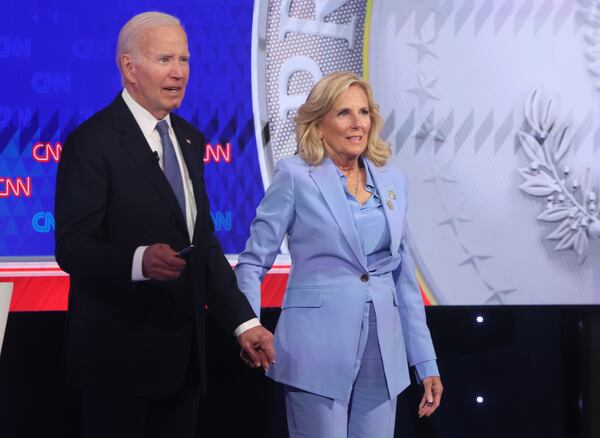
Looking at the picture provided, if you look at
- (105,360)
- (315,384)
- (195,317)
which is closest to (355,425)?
(315,384)

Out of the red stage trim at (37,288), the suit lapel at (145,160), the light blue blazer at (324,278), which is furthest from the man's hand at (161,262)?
the red stage trim at (37,288)

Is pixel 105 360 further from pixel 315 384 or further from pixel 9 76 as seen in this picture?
pixel 9 76

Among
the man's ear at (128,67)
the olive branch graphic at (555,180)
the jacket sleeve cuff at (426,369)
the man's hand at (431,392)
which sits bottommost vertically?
the man's hand at (431,392)

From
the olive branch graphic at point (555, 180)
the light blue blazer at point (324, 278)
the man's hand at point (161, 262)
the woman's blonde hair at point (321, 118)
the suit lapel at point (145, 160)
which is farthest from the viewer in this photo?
the olive branch graphic at point (555, 180)

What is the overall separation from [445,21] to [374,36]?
0.99ft

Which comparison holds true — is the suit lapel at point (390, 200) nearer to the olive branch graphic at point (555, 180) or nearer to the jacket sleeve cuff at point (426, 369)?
the jacket sleeve cuff at point (426, 369)

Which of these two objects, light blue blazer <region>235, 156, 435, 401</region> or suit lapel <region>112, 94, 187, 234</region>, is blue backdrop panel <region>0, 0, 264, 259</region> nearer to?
light blue blazer <region>235, 156, 435, 401</region>

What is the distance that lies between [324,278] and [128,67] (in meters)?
0.77

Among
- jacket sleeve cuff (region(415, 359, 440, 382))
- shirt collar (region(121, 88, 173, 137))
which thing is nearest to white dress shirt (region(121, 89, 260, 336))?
shirt collar (region(121, 88, 173, 137))

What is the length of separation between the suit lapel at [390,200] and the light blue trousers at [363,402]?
0.68 feet

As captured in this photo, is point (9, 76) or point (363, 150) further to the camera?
point (9, 76)

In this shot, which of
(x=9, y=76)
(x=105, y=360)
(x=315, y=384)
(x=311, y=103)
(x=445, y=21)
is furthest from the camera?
(x=445, y=21)

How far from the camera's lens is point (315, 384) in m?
2.41

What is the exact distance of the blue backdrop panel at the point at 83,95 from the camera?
10.7 ft
